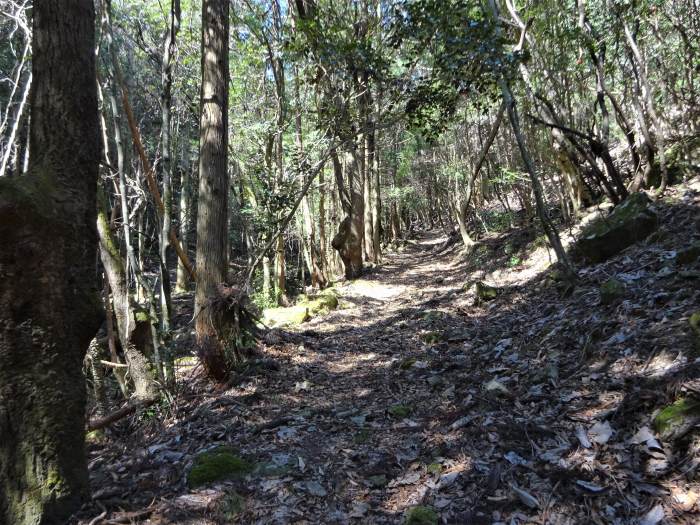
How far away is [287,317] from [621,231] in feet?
21.0

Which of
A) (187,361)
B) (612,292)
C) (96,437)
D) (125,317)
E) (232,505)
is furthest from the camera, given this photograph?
(187,361)

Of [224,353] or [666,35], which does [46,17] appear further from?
[666,35]

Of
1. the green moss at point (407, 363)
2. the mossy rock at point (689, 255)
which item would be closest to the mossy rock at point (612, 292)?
the mossy rock at point (689, 255)

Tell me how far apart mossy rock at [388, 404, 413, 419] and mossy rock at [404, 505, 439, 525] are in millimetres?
1601

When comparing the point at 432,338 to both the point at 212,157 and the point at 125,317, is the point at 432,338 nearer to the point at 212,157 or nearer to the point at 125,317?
the point at 212,157

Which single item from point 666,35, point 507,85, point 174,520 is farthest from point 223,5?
point 666,35

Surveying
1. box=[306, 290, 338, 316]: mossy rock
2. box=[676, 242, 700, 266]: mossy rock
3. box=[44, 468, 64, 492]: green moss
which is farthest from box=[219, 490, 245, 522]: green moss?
box=[306, 290, 338, 316]: mossy rock

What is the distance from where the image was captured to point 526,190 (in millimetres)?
15281

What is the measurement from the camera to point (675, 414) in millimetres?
2621

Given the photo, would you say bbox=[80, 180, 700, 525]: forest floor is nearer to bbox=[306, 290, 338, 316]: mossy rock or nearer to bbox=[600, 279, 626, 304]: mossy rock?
bbox=[600, 279, 626, 304]: mossy rock

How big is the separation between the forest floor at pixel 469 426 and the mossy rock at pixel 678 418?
0.04 metres

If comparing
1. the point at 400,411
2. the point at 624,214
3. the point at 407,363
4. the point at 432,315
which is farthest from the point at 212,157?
the point at 624,214

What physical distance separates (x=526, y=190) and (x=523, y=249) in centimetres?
413

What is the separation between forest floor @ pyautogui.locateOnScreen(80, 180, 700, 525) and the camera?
2645 mm
